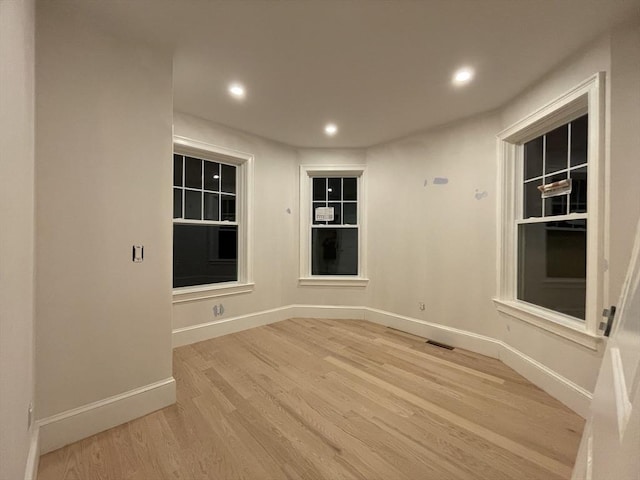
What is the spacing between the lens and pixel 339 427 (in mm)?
1677

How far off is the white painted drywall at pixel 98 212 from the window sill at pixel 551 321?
292cm

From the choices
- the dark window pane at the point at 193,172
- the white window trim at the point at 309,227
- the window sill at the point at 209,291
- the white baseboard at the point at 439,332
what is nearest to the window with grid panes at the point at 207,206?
the dark window pane at the point at 193,172

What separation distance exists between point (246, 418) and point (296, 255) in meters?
2.48

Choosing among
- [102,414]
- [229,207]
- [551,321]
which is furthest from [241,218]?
[551,321]

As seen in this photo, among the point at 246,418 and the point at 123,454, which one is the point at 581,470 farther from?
the point at 123,454

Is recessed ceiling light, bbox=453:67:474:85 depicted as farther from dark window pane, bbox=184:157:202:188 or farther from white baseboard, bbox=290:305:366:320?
white baseboard, bbox=290:305:366:320

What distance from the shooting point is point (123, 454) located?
1.47 m

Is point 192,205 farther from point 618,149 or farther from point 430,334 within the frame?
point 618,149

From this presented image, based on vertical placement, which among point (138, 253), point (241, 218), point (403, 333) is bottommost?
point (403, 333)

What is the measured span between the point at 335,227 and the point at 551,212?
2557 millimetres

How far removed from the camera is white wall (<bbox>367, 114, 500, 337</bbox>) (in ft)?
9.16

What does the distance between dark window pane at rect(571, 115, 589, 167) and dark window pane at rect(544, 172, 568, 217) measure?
0.14 meters

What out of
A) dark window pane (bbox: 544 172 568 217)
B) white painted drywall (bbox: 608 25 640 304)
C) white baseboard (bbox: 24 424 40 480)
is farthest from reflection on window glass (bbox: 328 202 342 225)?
white baseboard (bbox: 24 424 40 480)

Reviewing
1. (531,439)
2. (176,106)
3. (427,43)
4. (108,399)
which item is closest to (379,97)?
(427,43)
